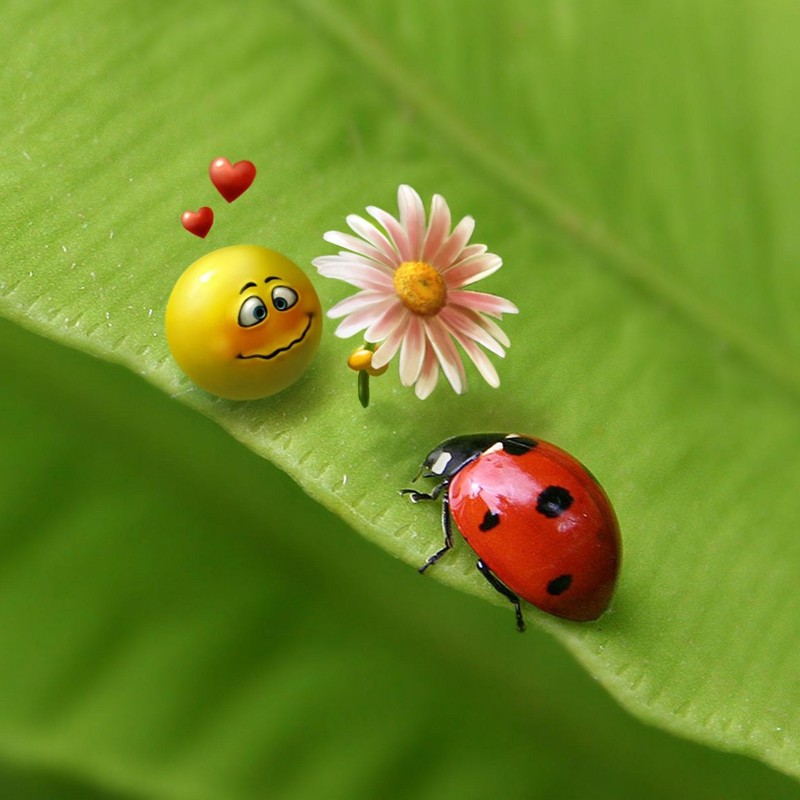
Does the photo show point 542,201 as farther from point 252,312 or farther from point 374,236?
point 252,312

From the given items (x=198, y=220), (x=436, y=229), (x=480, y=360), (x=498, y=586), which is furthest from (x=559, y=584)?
(x=198, y=220)

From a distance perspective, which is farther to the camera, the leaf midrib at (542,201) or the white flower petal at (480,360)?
the leaf midrib at (542,201)

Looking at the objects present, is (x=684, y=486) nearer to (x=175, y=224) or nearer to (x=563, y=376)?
(x=563, y=376)

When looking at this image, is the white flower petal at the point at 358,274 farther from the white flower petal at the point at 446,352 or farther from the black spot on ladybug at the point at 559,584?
the black spot on ladybug at the point at 559,584

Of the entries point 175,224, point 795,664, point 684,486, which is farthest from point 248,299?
point 795,664

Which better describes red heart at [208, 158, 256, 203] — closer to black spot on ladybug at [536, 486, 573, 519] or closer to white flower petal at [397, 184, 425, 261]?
white flower petal at [397, 184, 425, 261]

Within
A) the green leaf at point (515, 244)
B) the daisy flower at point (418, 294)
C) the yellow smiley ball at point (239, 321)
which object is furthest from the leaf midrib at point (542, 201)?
the yellow smiley ball at point (239, 321)
